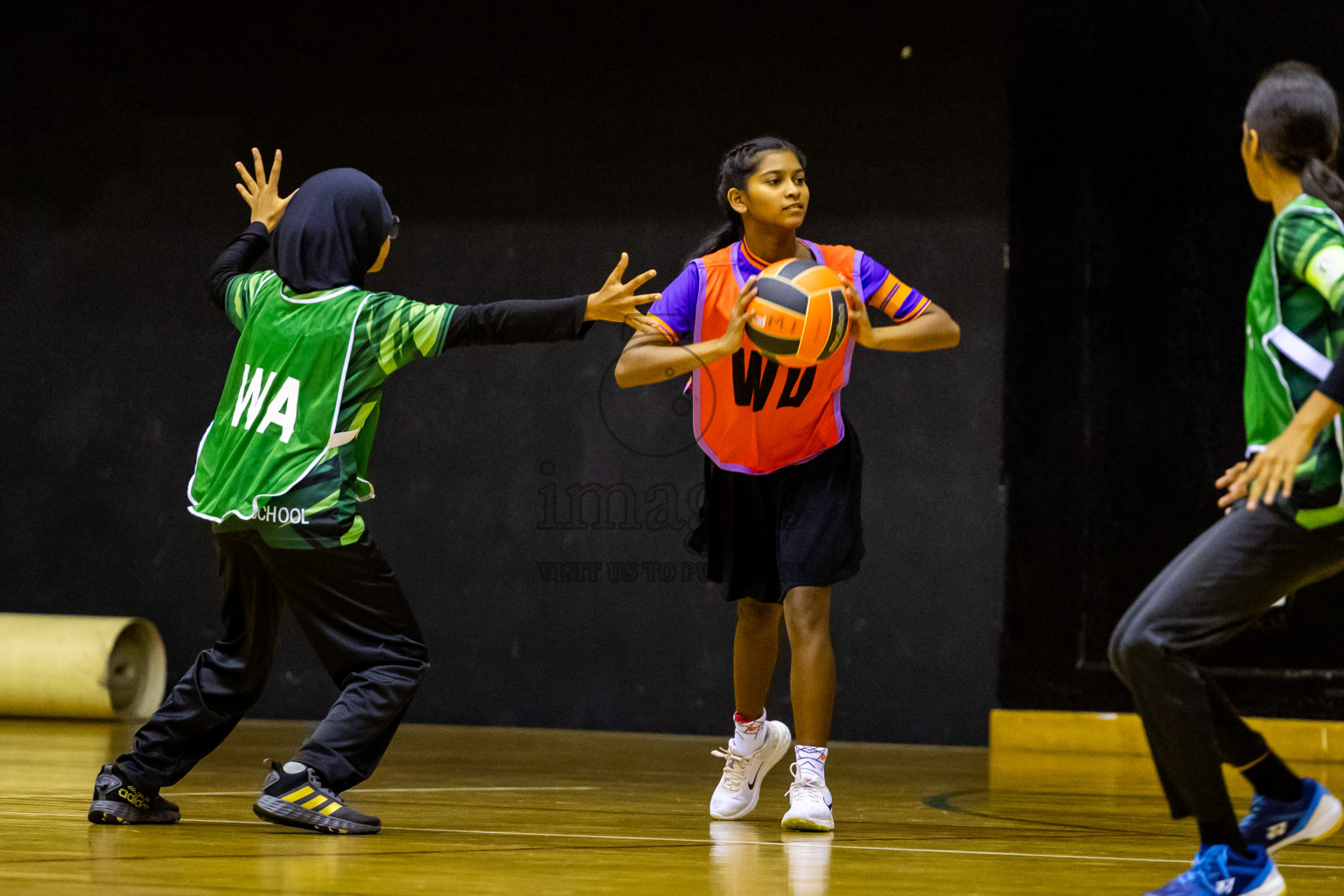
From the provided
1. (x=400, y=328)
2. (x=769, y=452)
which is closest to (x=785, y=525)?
(x=769, y=452)

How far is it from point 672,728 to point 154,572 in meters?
2.89

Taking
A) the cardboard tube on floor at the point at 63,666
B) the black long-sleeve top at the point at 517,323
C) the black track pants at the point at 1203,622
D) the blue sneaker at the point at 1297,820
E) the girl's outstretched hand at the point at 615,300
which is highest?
the girl's outstretched hand at the point at 615,300

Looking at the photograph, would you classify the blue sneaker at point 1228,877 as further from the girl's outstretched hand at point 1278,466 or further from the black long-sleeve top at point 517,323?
the black long-sleeve top at point 517,323

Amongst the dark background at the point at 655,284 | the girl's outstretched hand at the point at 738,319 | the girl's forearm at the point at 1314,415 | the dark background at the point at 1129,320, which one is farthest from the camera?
the dark background at the point at 655,284

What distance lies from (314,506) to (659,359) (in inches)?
38.8

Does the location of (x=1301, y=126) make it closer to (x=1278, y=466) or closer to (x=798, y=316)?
(x=1278, y=466)

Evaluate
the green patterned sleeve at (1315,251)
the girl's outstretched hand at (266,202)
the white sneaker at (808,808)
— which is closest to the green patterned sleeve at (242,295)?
A: the girl's outstretched hand at (266,202)

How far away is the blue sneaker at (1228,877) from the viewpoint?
2525mm

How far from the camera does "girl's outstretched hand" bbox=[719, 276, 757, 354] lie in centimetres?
367

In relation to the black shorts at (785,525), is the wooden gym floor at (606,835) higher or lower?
lower

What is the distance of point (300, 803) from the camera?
330 centimetres

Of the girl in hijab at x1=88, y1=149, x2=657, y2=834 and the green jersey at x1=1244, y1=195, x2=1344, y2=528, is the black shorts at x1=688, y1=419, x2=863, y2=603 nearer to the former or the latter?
the girl in hijab at x1=88, y1=149, x2=657, y2=834

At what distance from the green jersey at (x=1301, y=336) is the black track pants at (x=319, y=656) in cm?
191

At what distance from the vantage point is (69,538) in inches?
315
